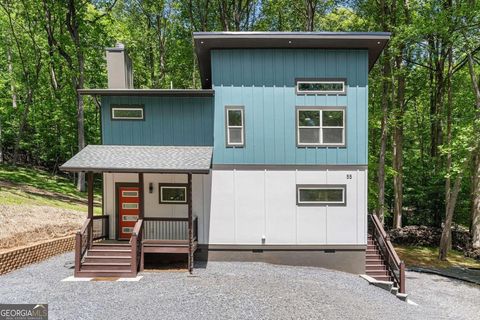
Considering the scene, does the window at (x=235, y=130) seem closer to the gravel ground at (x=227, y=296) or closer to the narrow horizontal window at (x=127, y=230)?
the gravel ground at (x=227, y=296)

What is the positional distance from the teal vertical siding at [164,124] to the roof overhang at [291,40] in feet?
6.13

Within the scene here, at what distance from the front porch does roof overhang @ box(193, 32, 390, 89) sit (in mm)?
3499

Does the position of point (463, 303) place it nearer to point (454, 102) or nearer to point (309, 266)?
point (309, 266)

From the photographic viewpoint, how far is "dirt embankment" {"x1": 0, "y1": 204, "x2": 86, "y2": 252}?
962 cm

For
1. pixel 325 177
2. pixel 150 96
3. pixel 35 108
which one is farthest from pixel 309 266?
pixel 35 108

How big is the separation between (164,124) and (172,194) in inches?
95.1

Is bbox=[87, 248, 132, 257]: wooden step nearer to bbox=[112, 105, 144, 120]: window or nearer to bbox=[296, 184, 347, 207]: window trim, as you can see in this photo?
bbox=[112, 105, 144, 120]: window

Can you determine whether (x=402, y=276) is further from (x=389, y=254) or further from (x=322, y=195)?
(x=322, y=195)

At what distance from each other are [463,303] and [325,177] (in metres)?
5.94

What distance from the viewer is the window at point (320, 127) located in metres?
9.95

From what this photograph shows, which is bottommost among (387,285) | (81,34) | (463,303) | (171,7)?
(463,303)

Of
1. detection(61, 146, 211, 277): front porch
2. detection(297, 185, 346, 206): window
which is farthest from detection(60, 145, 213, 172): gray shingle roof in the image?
detection(297, 185, 346, 206): window

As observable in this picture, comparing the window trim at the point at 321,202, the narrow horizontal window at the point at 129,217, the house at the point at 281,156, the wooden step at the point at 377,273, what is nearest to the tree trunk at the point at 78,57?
the house at the point at 281,156

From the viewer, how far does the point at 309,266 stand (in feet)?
32.7
